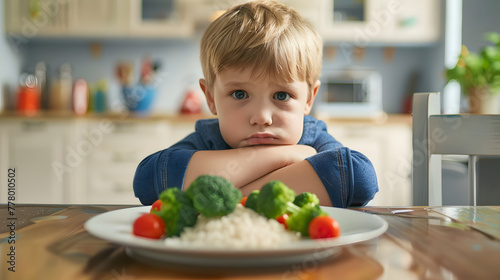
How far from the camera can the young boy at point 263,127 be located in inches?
31.7

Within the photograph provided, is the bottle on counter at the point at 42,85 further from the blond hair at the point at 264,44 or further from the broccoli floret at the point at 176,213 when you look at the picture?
the broccoli floret at the point at 176,213

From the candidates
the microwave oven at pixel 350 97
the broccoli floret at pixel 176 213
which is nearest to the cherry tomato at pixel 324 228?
the broccoli floret at pixel 176 213

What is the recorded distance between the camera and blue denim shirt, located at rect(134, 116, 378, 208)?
793mm

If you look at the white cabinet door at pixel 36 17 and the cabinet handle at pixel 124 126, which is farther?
the white cabinet door at pixel 36 17

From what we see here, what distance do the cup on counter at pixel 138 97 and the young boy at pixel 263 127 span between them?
7.81 feet

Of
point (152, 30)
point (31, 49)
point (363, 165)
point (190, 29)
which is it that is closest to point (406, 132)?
point (190, 29)

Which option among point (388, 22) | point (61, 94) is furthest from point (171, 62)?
point (388, 22)

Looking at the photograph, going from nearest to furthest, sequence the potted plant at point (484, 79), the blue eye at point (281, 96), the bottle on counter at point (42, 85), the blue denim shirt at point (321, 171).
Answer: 1. the blue denim shirt at point (321, 171)
2. the blue eye at point (281, 96)
3. the potted plant at point (484, 79)
4. the bottle on counter at point (42, 85)

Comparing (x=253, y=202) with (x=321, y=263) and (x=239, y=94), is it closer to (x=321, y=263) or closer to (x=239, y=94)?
(x=321, y=263)

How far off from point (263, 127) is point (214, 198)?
46 cm

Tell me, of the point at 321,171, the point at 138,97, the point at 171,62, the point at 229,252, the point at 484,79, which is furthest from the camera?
the point at 171,62

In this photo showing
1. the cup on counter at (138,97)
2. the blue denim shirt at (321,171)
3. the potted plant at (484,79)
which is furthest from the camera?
the cup on counter at (138,97)

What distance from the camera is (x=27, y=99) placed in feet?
11.1

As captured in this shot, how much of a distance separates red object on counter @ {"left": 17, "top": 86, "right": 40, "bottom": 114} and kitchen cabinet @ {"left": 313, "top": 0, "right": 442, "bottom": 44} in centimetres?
212
